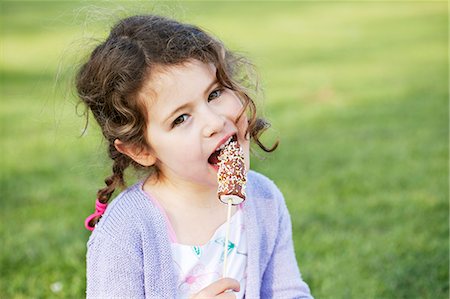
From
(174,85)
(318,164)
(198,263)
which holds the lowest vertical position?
(318,164)

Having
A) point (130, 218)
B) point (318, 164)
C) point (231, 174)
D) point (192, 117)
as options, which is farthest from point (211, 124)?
point (318, 164)

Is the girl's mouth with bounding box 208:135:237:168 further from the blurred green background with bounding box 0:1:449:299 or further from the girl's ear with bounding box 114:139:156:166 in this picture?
the blurred green background with bounding box 0:1:449:299

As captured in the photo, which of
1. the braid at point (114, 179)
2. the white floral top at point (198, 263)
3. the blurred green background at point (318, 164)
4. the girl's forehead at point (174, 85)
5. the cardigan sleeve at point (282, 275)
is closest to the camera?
the girl's forehead at point (174, 85)

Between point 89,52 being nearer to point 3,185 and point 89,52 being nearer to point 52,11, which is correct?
point 3,185

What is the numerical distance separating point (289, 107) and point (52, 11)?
10.4 metres

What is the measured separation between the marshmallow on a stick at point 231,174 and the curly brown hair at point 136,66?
7.0 inches

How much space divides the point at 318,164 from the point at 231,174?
327 cm

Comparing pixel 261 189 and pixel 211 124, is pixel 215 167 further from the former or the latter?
pixel 261 189

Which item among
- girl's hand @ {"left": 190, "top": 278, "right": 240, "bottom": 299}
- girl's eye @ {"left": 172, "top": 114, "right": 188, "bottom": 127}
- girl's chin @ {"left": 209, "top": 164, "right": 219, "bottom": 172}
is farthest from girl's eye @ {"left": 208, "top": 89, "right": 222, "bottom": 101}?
girl's hand @ {"left": 190, "top": 278, "right": 240, "bottom": 299}

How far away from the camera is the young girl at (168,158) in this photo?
2.46m

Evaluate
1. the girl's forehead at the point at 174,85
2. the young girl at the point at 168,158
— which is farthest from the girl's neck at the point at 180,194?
the girl's forehead at the point at 174,85

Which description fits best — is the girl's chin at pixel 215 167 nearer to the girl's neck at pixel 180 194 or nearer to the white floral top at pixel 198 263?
the girl's neck at pixel 180 194

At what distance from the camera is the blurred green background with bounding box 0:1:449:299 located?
12.4 ft

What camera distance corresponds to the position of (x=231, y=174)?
2.34 meters
